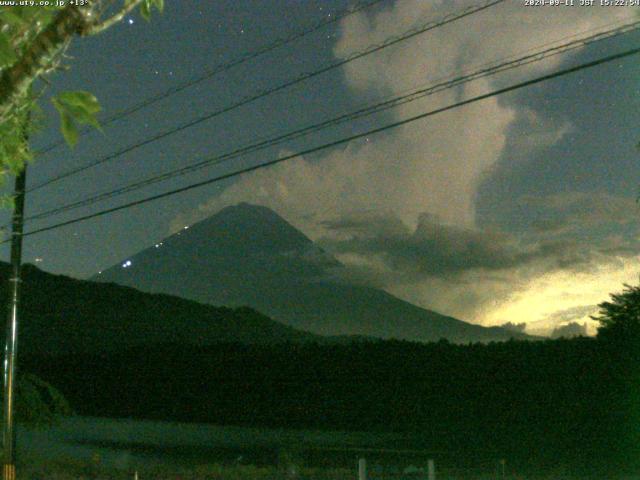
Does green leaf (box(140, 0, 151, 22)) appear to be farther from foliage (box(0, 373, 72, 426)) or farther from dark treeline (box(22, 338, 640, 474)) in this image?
dark treeline (box(22, 338, 640, 474))

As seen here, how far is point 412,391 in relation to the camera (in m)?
45.1

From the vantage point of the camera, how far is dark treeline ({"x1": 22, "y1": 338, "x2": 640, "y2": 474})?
3406 cm

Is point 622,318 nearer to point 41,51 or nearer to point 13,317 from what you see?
point 13,317

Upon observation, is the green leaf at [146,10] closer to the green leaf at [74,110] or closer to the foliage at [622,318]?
the green leaf at [74,110]

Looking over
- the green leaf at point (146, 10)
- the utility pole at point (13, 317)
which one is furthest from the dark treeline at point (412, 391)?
the green leaf at point (146, 10)

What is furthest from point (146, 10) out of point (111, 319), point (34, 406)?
point (111, 319)

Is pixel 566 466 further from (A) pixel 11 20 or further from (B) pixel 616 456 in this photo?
(A) pixel 11 20

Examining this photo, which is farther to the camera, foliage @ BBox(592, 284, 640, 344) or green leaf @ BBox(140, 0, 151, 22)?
foliage @ BBox(592, 284, 640, 344)

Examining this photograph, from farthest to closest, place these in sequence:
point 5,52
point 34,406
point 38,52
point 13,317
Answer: point 34,406, point 13,317, point 38,52, point 5,52

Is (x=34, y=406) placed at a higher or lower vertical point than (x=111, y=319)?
lower

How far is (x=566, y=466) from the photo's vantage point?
24891 millimetres

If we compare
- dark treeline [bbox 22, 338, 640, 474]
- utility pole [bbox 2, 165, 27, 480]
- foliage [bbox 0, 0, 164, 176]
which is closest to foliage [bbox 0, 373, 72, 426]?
utility pole [bbox 2, 165, 27, 480]

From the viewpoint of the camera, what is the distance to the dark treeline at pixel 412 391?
112 ft

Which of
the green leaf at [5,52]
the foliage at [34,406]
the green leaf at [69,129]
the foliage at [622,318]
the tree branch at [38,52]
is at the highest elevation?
the foliage at [622,318]
